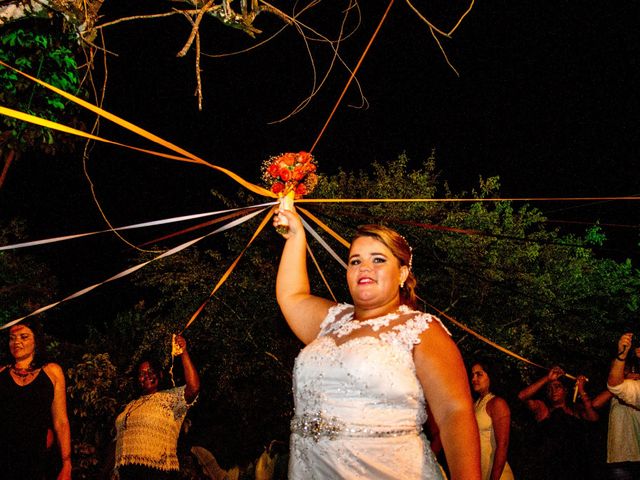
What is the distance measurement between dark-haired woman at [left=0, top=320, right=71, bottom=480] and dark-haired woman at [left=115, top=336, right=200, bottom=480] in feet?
1.87

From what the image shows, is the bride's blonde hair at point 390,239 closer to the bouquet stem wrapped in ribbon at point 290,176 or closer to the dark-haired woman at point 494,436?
the bouquet stem wrapped in ribbon at point 290,176

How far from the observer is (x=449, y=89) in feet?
33.1

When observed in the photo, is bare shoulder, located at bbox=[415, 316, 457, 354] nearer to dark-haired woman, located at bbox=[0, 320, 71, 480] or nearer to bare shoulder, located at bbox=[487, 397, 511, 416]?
bare shoulder, located at bbox=[487, 397, 511, 416]

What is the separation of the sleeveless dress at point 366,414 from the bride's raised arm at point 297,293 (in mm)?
440

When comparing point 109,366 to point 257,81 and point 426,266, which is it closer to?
point 257,81

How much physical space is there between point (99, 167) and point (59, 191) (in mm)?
1823

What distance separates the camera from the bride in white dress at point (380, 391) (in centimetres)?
237

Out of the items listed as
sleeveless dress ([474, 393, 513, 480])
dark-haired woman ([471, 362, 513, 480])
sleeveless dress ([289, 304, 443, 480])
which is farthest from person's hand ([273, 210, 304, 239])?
sleeveless dress ([474, 393, 513, 480])

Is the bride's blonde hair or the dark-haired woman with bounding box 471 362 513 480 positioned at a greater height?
the bride's blonde hair

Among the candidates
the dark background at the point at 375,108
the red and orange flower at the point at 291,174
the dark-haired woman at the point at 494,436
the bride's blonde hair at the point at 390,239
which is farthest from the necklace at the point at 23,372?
the dark-haired woman at the point at 494,436

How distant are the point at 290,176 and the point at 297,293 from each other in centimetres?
74

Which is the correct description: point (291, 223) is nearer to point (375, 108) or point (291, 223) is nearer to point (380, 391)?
point (380, 391)

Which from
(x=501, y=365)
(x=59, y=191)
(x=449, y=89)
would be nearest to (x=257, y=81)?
(x=449, y=89)

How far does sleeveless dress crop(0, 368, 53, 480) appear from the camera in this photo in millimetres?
4168
